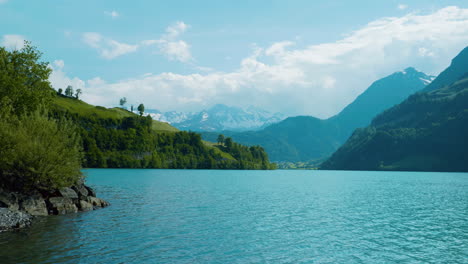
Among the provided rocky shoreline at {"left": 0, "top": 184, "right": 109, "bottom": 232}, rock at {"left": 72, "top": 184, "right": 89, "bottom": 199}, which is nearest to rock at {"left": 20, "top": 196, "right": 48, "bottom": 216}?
rocky shoreline at {"left": 0, "top": 184, "right": 109, "bottom": 232}

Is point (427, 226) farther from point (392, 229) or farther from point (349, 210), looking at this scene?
point (349, 210)

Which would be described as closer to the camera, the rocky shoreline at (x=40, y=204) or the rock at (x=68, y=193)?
the rocky shoreline at (x=40, y=204)

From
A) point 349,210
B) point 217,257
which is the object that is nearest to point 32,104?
point 217,257

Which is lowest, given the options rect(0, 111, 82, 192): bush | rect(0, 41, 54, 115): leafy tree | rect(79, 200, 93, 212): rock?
rect(79, 200, 93, 212): rock

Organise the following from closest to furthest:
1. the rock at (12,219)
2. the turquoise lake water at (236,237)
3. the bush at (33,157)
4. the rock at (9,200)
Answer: the turquoise lake water at (236,237)
the rock at (12,219)
the rock at (9,200)
the bush at (33,157)

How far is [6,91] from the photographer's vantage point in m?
68.1

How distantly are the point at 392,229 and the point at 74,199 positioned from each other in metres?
45.5

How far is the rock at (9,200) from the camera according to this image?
43.2 meters

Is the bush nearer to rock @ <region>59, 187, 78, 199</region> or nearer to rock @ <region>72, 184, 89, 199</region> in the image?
rock @ <region>59, 187, 78, 199</region>

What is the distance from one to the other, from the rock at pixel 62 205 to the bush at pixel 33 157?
220 cm

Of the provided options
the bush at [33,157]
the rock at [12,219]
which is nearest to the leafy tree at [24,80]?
the bush at [33,157]

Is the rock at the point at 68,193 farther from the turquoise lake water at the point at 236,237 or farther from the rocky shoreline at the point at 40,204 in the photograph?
the turquoise lake water at the point at 236,237

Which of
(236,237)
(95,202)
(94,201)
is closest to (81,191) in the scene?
(94,201)

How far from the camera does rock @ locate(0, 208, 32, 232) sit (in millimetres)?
37034
